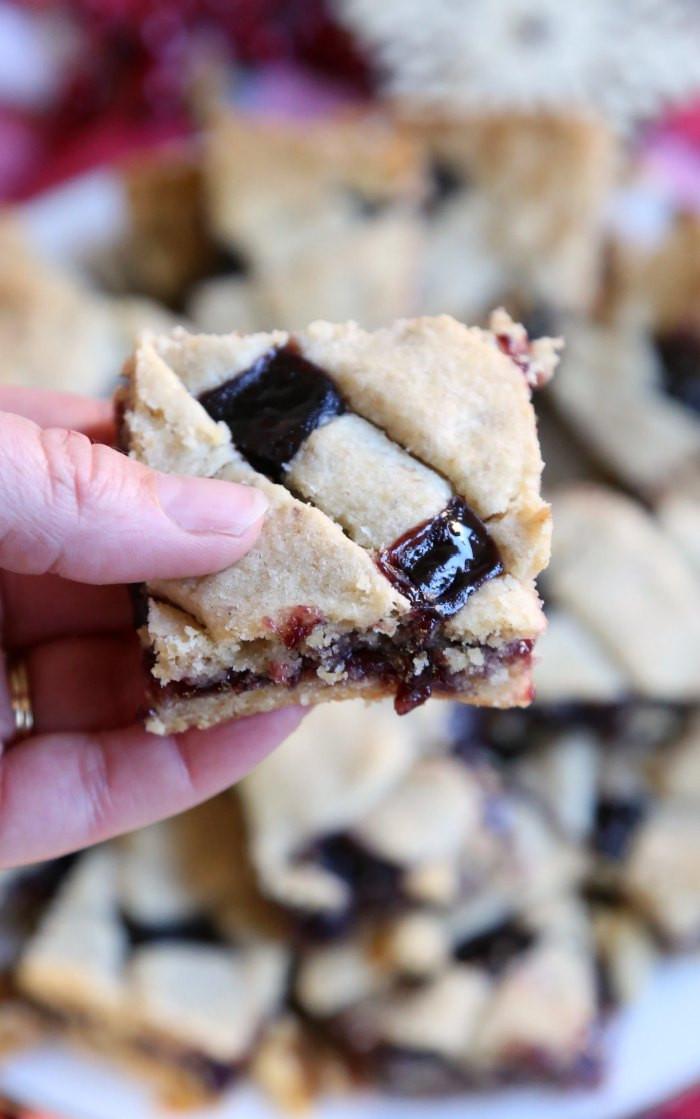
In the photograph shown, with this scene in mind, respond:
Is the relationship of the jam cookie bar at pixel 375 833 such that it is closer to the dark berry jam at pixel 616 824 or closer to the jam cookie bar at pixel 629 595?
the dark berry jam at pixel 616 824

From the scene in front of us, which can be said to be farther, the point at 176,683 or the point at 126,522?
the point at 176,683

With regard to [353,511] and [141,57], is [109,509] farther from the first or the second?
[141,57]

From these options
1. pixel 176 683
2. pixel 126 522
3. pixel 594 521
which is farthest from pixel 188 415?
pixel 594 521

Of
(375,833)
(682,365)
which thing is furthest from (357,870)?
(682,365)

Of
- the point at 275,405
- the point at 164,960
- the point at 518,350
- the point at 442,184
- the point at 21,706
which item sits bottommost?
the point at 164,960

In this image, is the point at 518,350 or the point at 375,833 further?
the point at 375,833

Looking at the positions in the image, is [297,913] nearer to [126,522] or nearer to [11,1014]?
[11,1014]
